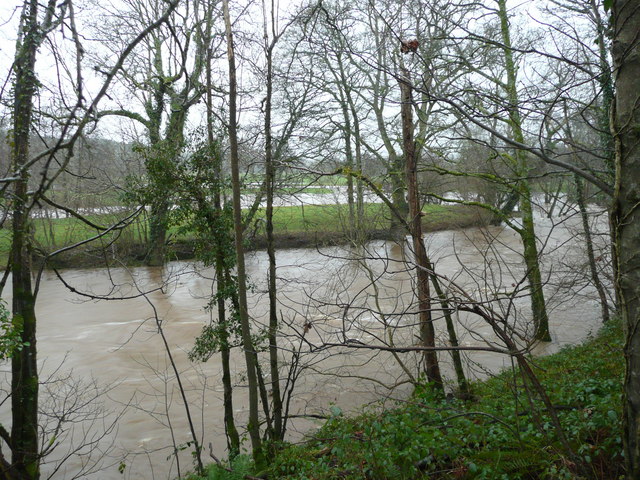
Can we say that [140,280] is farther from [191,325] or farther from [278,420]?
[278,420]

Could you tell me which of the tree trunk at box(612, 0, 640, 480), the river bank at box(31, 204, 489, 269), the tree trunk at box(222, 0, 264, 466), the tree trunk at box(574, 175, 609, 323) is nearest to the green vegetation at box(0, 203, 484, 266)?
the river bank at box(31, 204, 489, 269)

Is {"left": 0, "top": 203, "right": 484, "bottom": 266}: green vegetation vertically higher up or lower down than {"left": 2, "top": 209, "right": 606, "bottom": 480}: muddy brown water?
higher up

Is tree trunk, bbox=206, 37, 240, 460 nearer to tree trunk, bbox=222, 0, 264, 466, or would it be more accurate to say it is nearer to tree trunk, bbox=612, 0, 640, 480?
tree trunk, bbox=222, 0, 264, 466

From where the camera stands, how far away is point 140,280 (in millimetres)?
19281

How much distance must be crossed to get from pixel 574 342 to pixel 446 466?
9736mm

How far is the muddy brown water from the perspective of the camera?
820cm

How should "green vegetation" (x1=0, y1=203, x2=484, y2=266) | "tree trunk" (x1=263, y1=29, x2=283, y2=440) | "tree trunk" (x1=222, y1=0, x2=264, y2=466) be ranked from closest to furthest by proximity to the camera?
"tree trunk" (x1=222, y1=0, x2=264, y2=466), "tree trunk" (x1=263, y1=29, x2=283, y2=440), "green vegetation" (x1=0, y1=203, x2=484, y2=266)

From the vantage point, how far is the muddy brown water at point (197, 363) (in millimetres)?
8195

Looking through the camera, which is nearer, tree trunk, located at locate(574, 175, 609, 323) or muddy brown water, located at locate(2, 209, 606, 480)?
muddy brown water, located at locate(2, 209, 606, 480)

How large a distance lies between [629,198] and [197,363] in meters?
8.98

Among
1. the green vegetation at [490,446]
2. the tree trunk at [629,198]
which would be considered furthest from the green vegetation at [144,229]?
the tree trunk at [629,198]

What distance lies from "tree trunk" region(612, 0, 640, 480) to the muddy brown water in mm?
2271

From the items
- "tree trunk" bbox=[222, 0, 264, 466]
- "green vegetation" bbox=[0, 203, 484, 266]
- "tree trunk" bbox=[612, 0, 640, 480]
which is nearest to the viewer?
"tree trunk" bbox=[612, 0, 640, 480]

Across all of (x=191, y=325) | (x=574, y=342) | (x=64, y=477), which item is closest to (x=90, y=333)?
(x=191, y=325)
